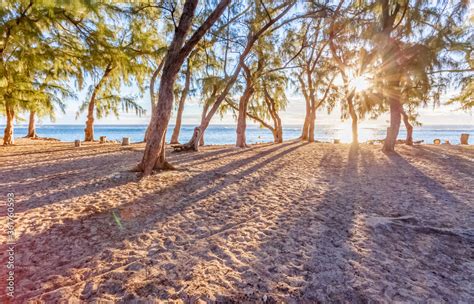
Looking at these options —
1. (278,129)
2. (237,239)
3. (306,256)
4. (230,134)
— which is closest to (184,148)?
(237,239)

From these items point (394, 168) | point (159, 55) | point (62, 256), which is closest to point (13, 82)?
point (159, 55)

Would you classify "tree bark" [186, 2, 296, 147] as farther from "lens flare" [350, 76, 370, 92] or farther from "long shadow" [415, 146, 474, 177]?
"long shadow" [415, 146, 474, 177]

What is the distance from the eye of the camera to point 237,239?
11.0 feet

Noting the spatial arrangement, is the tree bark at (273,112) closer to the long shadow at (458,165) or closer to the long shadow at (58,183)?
the long shadow at (458,165)

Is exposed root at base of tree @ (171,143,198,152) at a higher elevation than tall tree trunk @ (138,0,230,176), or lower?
lower

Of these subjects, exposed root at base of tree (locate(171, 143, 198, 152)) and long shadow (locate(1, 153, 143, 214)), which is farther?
exposed root at base of tree (locate(171, 143, 198, 152))

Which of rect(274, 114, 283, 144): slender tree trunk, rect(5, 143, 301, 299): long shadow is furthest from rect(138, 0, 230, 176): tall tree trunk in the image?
rect(274, 114, 283, 144): slender tree trunk

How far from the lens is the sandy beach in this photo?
7.67 ft

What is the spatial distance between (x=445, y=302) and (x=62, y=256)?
4.25m

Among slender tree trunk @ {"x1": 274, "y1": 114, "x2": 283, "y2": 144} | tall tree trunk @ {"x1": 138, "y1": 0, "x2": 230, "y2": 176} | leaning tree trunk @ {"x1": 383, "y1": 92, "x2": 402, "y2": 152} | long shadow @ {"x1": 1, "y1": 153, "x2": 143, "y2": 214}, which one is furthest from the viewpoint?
slender tree trunk @ {"x1": 274, "y1": 114, "x2": 283, "y2": 144}

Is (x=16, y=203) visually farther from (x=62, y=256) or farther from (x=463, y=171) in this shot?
(x=463, y=171)

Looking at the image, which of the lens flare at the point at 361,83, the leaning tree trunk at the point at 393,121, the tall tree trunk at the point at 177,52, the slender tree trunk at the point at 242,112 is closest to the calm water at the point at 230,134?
the slender tree trunk at the point at 242,112

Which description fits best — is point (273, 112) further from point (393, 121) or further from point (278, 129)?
point (393, 121)

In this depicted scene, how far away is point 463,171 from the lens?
25.2 ft
